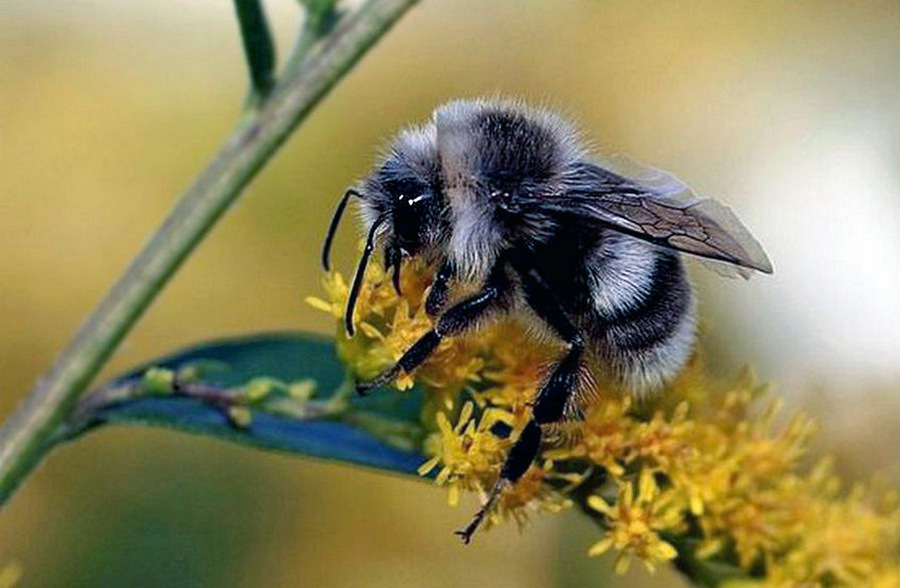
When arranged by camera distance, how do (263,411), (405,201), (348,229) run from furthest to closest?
1. (348,229)
2. (263,411)
3. (405,201)

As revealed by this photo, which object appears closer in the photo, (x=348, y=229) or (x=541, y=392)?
(x=541, y=392)

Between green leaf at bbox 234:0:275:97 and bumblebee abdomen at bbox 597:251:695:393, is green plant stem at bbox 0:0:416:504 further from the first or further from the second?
bumblebee abdomen at bbox 597:251:695:393

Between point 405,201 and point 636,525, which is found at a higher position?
point 405,201

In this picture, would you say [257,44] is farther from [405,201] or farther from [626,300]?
[626,300]

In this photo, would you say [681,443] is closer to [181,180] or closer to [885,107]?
[181,180]

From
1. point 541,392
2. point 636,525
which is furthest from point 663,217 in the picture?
point 636,525

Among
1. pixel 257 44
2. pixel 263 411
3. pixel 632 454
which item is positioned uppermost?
pixel 257 44
